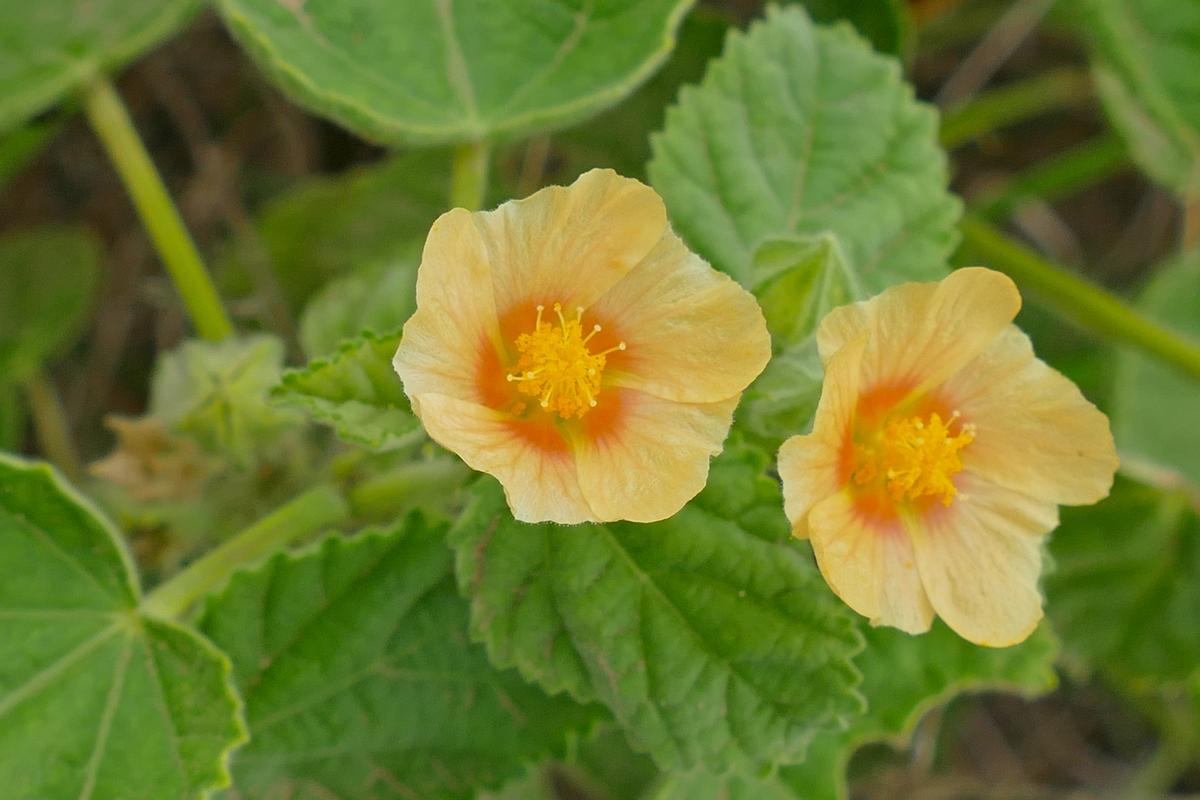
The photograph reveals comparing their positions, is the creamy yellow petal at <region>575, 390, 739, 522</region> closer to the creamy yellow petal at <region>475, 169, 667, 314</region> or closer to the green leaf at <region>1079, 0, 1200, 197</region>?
the creamy yellow petal at <region>475, 169, 667, 314</region>

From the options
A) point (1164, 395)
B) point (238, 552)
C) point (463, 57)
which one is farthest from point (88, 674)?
point (1164, 395)

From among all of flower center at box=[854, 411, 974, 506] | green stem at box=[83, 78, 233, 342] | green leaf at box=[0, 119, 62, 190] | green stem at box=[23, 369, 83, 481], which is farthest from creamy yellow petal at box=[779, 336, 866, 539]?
green leaf at box=[0, 119, 62, 190]

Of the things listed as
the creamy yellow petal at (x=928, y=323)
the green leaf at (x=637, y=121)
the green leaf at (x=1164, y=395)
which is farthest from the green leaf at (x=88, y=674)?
the green leaf at (x=1164, y=395)

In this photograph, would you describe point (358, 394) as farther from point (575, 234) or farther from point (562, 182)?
point (562, 182)

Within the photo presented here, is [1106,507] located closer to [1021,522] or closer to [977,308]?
[1021,522]

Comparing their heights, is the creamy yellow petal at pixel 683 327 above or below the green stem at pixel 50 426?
above

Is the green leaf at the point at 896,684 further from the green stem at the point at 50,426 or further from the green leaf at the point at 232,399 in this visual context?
the green stem at the point at 50,426

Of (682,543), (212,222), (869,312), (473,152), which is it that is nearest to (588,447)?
(682,543)
